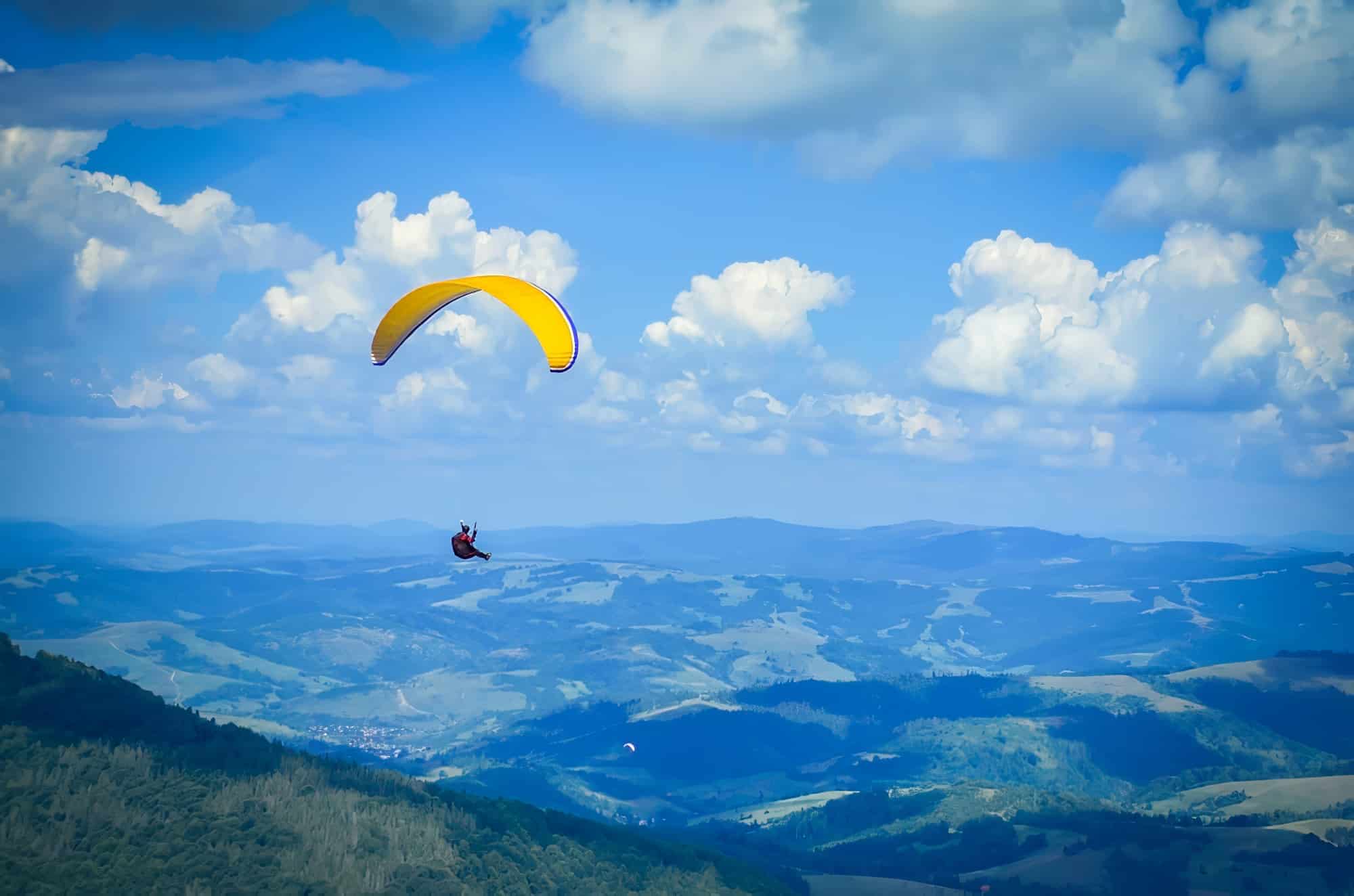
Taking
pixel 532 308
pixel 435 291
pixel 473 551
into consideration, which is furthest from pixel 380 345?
pixel 473 551

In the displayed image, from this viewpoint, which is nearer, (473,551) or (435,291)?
(473,551)

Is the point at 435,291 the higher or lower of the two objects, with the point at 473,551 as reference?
higher

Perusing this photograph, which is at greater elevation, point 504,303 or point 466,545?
point 504,303

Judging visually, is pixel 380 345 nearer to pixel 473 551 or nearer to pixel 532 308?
pixel 532 308

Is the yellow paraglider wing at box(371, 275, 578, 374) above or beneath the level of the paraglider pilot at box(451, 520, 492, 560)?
above

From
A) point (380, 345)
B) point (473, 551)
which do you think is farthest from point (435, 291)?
point (473, 551)

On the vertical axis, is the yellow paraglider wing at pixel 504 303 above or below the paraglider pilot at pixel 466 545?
above

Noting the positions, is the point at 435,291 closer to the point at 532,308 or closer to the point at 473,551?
the point at 532,308
